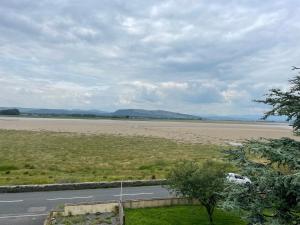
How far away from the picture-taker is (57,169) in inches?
1673

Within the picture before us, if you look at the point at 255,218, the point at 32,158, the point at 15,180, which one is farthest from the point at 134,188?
the point at 32,158

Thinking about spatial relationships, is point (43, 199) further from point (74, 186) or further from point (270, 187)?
point (270, 187)

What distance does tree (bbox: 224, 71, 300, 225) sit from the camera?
40.1 feet

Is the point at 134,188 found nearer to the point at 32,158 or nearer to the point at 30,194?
the point at 30,194

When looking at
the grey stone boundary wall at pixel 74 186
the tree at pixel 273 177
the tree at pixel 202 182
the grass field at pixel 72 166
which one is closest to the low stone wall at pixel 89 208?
the tree at pixel 202 182

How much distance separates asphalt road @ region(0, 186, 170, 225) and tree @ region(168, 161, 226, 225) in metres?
6.20

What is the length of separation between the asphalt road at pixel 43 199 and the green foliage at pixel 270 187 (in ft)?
47.4

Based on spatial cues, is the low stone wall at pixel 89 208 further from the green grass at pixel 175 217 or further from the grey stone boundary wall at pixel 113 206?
the green grass at pixel 175 217

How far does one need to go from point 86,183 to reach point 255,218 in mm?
20664

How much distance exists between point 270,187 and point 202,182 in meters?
10.3

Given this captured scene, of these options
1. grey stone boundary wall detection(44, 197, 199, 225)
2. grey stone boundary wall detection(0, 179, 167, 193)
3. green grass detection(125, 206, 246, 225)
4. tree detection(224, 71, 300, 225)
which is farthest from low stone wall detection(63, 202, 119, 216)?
tree detection(224, 71, 300, 225)

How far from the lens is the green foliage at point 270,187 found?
12.2m

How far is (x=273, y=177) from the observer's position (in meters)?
12.2

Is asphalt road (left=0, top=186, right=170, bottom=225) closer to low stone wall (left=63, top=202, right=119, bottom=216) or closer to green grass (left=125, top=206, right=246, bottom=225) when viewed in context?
low stone wall (left=63, top=202, right=119, bottom=216)
